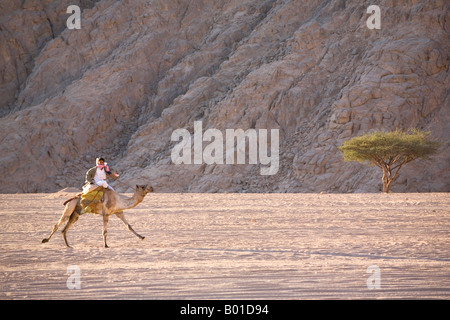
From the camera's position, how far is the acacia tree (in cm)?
3503

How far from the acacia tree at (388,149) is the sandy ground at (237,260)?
1915 centimetres

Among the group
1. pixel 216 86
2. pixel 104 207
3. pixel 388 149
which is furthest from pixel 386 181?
pixel 104 207

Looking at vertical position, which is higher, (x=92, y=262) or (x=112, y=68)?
(x=112, y=68)

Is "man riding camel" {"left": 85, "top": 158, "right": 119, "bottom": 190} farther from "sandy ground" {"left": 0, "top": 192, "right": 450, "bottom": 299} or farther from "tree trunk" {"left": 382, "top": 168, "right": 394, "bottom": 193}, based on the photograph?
"tree trunk" {"left": 382, "top": 168, "right": 394, "bottom": 193}

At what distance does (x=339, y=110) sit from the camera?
136ft

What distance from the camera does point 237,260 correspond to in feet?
31.0

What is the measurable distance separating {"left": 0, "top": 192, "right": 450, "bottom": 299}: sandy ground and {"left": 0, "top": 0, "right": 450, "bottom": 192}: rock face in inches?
985

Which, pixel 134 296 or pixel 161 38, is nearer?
pixel 134 296

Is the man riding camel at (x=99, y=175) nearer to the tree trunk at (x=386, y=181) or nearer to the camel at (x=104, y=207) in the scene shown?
the camel at (x=104, y=207)

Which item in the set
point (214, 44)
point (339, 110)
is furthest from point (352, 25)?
point (214, 44)

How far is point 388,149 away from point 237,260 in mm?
27302

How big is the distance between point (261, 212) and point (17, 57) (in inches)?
1962

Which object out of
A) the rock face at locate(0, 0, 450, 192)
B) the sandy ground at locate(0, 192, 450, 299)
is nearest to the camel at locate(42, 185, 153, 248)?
the sandy ground at locate(0, 192, 450, 299)
